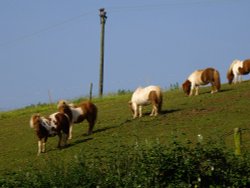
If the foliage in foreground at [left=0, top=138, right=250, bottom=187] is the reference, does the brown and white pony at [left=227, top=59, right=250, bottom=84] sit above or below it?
above

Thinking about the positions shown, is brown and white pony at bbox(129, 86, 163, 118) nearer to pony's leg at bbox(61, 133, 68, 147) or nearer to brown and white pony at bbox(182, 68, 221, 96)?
pony's leg at bbox(61, 133, 68, 147)

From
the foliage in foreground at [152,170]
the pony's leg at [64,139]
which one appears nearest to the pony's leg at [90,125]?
the pony's leg at [64,139]

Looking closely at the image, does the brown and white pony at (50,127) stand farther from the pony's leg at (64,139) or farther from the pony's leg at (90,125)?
the pony's leg at (90,125)

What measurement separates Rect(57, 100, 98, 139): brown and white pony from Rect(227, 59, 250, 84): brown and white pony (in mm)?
13669

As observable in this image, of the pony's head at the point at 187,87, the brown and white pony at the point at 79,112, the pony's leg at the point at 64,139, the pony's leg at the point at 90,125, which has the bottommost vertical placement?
the pony's leg at the point at 64,139

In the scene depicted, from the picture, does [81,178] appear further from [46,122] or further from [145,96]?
[145,96]

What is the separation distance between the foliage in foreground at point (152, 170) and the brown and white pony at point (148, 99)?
14.5 meters

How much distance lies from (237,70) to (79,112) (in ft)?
47.2

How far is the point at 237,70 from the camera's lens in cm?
3928

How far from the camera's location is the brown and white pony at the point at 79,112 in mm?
27034

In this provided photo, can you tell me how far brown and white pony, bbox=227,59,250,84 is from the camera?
38.9 metres

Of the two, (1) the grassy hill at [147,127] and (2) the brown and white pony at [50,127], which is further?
(2) the brown and white pony at [50,127]

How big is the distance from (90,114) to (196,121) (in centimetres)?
444

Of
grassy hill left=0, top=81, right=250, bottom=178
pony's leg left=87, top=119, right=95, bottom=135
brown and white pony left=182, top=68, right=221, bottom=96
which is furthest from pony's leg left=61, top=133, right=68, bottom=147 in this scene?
brown and white pony left=182, top=68, right=221, bottom=96
